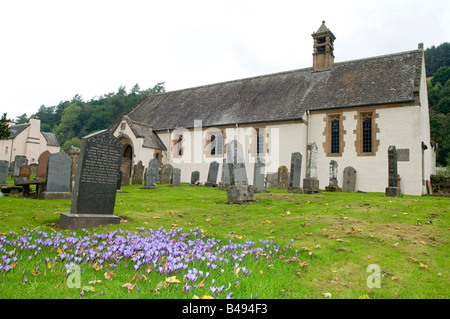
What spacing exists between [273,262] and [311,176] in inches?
504

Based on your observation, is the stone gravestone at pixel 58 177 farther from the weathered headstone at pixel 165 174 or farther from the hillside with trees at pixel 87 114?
the hillside with trees at pixel 87 114

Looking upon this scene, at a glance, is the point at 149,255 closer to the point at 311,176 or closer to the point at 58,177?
the point at 58,177

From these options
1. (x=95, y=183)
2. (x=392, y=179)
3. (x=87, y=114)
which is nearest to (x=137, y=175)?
(x=95, y=183)

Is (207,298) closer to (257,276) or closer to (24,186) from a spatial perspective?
(257,276)

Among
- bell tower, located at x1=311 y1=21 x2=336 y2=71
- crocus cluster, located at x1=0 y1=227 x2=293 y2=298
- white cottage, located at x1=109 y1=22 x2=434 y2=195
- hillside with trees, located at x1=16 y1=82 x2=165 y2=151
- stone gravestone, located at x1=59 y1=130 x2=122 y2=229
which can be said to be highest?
hillside with trees, located at x1=16 y1=82 x2=165 y2=151

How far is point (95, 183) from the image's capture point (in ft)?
26.4

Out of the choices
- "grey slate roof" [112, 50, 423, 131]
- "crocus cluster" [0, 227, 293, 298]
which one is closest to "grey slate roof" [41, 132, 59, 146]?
"grey slate roof" [112, 50, 423, 131]

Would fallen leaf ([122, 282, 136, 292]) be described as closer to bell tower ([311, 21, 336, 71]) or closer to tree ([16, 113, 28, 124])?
bell tower ([311, 21, 336, 71])

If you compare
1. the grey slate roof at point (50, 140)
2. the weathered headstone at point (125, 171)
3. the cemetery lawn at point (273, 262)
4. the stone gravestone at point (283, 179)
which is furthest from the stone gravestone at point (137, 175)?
the grey slate roof at point (50, 140)

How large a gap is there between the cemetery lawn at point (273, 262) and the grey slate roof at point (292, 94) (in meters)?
16.8

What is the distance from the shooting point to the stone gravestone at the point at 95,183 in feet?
24.9

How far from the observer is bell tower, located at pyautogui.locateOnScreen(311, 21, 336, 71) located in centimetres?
2831

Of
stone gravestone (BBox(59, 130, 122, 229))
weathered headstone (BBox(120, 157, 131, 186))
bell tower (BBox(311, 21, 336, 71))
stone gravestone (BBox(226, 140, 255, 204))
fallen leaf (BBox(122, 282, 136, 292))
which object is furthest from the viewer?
bell tower (BBox(311, 21, 336, 71))

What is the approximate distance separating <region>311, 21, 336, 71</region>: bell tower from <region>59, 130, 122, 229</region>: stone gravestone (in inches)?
979
